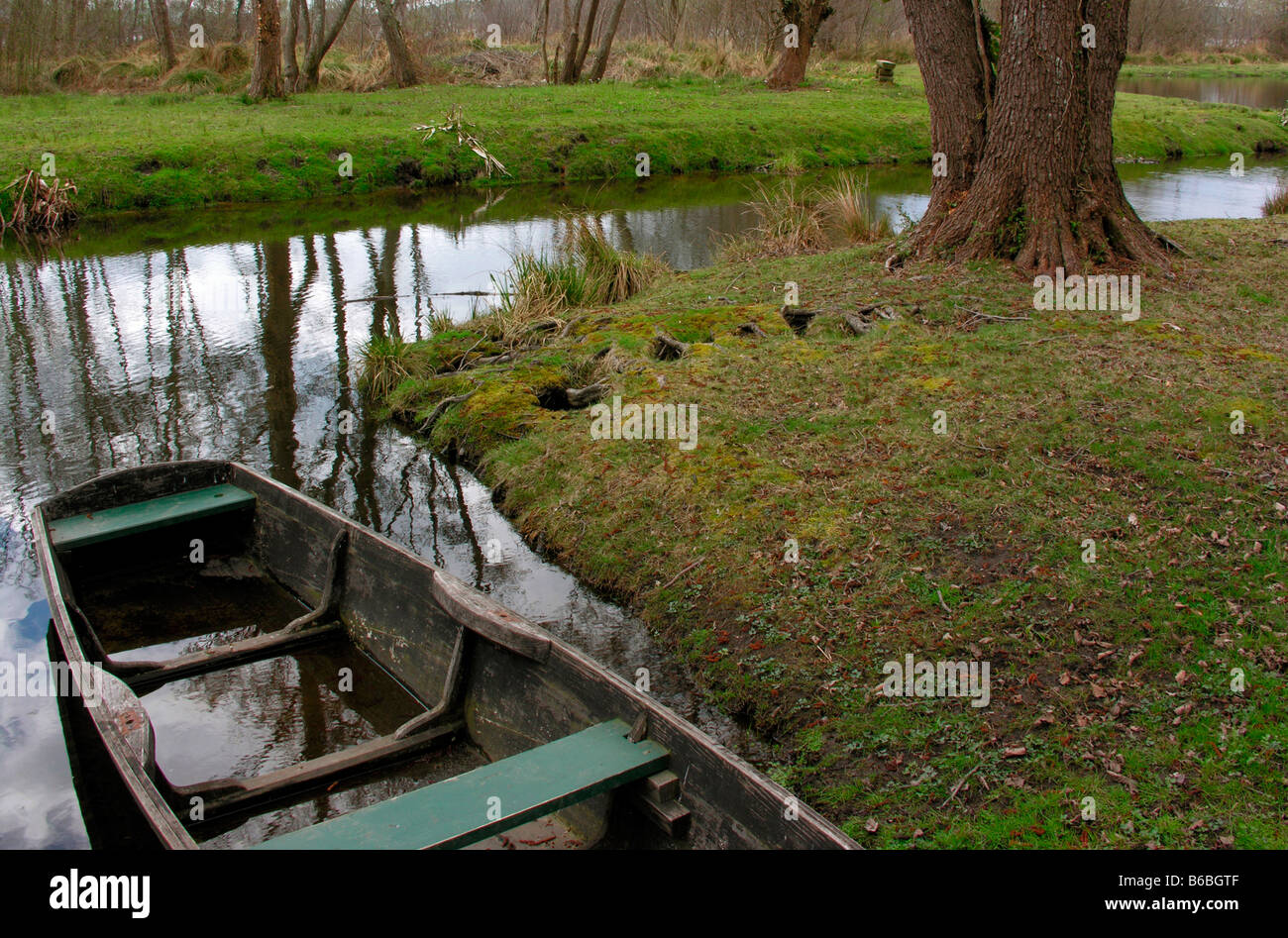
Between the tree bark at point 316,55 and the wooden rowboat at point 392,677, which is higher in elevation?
the tree bark at point 316,55

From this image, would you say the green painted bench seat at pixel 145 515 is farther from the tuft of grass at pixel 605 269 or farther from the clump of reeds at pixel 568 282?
the tuft of grass at pixel 605 269

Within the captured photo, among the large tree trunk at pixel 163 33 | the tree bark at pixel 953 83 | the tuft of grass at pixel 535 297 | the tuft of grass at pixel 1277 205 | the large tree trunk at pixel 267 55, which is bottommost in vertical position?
the tuft of grass at pixel 535 297

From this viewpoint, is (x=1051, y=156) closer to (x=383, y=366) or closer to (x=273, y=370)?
(x=383, y=366)

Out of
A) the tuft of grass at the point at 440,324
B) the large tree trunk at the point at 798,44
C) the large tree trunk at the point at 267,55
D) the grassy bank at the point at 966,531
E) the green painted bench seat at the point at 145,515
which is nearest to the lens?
the grassy bank at the point at 966,531

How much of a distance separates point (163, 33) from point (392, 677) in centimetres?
2813

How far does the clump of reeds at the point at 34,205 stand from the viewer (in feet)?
50.6

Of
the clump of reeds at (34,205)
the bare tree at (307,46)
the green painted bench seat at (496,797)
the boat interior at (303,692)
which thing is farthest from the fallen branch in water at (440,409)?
the bare tree at (307,46)

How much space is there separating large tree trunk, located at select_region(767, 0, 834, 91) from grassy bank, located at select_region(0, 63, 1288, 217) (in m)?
0.70

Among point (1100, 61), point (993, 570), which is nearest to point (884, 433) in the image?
point (993, 570)

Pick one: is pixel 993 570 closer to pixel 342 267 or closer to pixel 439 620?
pixel 439 620

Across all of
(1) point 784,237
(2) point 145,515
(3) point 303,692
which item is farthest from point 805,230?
(3) point 303,692

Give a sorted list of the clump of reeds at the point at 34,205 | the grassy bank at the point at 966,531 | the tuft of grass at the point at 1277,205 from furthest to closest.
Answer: the clump of reeds at the point at 34,205 < the tuft of grass at the point at 1277,205 < the grassy bank at the point at 966,531

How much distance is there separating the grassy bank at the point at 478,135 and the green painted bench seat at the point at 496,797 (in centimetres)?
1602

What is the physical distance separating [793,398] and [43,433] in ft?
19.5
